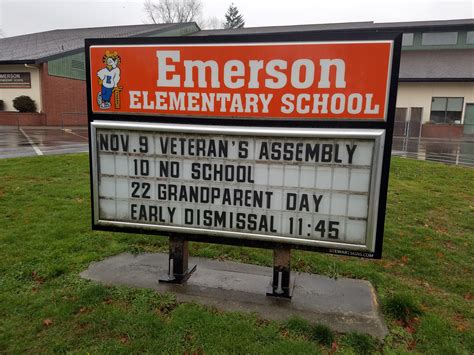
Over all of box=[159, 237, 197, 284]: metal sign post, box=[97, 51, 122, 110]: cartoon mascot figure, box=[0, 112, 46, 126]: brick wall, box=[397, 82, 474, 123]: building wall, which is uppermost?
box=[397, 82, 474, 123]: building wall

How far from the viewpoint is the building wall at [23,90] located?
29.2 meters

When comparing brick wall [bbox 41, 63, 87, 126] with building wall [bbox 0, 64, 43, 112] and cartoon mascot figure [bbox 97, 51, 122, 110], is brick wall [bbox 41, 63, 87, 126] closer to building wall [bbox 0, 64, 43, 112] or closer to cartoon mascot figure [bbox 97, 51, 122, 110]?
building wall [bbox 0, 64, 43, 112]

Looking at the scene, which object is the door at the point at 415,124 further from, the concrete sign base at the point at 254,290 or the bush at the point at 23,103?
the bush at the point at 23,103

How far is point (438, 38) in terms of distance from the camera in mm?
35250

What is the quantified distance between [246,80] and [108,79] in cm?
146

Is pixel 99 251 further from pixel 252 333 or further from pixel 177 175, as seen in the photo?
pixel 252 333

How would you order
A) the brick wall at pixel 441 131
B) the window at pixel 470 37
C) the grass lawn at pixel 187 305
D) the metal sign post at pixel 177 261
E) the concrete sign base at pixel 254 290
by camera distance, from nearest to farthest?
the grass lawn at pixel 187 305, the concrete sign base at pixel 254 290, the metal sign post at pixel 177 261, the brick wall at pixel 441 131, the window at pixel 470 37

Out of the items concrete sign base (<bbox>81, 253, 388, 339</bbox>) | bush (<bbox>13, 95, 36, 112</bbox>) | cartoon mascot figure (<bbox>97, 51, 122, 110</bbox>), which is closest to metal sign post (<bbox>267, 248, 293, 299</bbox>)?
concrete sign base (<bbox>81, 253, 388, 339</bbox>)

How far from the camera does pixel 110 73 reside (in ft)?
13.6

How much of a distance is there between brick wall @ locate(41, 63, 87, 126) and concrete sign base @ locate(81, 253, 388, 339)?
2687cm

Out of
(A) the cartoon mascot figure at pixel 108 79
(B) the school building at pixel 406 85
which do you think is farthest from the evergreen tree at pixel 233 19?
(A) the cartoon mascot figure at pixel 108 79

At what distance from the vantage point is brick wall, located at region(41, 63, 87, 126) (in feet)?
96.7

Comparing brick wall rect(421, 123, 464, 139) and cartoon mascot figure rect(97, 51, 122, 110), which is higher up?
cartoon mascot figure rect(97, 51, 122, 110)

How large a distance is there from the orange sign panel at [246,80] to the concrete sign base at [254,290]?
187cm
